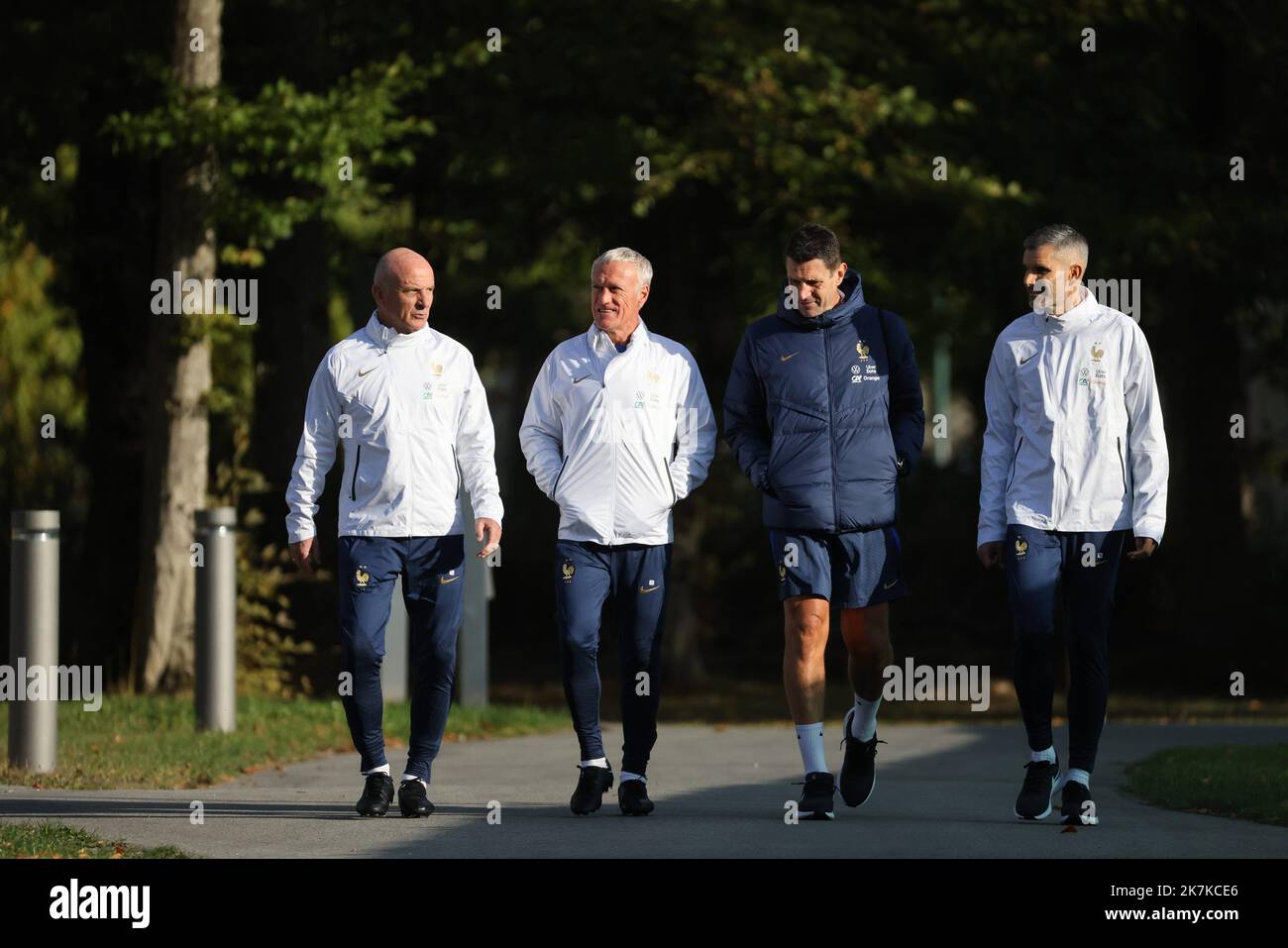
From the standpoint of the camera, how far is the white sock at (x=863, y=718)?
806 centimetres

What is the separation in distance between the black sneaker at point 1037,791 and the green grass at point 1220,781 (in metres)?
0.97

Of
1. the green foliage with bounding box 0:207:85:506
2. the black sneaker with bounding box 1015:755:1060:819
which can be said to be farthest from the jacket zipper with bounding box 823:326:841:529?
the green foliage with bounding box 0:207:85:506

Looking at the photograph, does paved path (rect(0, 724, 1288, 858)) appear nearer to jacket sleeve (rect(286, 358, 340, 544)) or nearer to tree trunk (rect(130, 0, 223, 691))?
jacket sleeve (rect(286, 358, 340, 544))

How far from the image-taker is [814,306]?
26.0ft

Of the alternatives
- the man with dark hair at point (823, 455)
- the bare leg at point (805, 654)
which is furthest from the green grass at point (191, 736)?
the man with dark hair at point (823, 455)

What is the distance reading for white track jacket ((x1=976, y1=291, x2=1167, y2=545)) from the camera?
769 centimetres

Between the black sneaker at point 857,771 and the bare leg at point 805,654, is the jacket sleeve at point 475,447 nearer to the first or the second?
the bare leg at point 805,654

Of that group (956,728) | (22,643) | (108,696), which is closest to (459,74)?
(108,696)

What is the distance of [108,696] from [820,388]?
7.02 m

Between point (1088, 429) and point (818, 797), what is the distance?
166 cm

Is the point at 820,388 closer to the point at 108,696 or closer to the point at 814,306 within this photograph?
the point at 814,306

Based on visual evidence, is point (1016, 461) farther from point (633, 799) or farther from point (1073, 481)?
point (633, 799)

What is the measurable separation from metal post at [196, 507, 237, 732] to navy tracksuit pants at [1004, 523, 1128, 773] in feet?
17.5

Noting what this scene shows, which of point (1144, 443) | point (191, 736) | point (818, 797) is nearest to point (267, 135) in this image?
point (191, 736)
